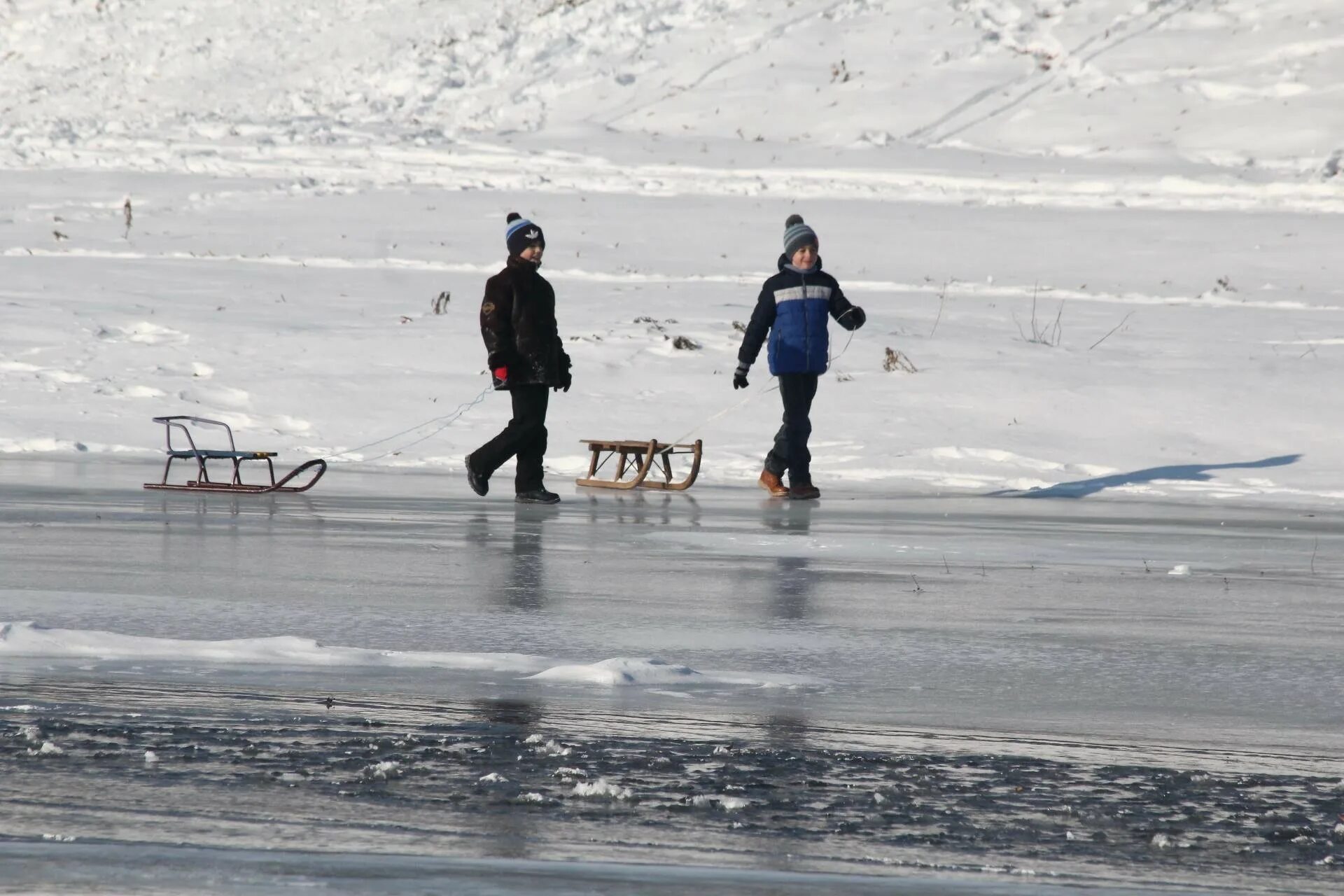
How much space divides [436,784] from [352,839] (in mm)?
551

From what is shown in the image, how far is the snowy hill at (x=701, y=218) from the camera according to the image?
17047 millimetres

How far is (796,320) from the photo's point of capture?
14.1 metres

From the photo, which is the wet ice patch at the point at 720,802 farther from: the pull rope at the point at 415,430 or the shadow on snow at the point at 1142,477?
the pull rope at the point at 415,430

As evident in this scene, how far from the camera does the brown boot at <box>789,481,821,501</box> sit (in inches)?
527

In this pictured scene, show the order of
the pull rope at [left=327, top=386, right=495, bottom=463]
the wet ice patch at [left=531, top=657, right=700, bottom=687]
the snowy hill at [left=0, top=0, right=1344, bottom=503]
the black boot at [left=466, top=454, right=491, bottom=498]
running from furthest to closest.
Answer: the snowy hill at [left=0, top=0, right=1344, bottom=503] < the pull rope at [left=327, top=386, right=495, bottom=463] < the black boot at [left=466, top=454, right=491, bottom=498] < the wet ice patch at [left=531, top=657, right=700, bottom=687]

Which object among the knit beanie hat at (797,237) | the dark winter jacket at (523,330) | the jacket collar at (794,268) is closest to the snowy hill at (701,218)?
the jacket collar at (794,268)

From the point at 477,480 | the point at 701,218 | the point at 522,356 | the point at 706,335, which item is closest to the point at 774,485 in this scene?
the point at 522,356

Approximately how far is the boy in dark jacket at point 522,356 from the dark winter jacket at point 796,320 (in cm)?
152

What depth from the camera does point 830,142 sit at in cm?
3503

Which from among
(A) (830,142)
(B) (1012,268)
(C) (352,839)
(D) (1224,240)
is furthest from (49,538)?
(A) (830,142)

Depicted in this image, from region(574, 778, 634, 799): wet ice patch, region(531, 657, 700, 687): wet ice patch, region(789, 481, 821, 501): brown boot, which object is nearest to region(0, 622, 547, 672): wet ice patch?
region(531, 657, 700, 687): wet ice patch

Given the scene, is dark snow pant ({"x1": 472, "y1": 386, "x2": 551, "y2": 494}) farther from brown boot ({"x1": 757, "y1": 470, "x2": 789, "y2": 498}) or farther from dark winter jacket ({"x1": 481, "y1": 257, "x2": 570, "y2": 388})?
brown boot ({"x1": 757, "y1": 470, "x2": 789, "y2": 498})

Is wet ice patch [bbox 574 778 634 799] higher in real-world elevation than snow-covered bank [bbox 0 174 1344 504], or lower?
lower

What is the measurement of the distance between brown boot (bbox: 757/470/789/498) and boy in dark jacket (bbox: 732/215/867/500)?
0.5 inches
